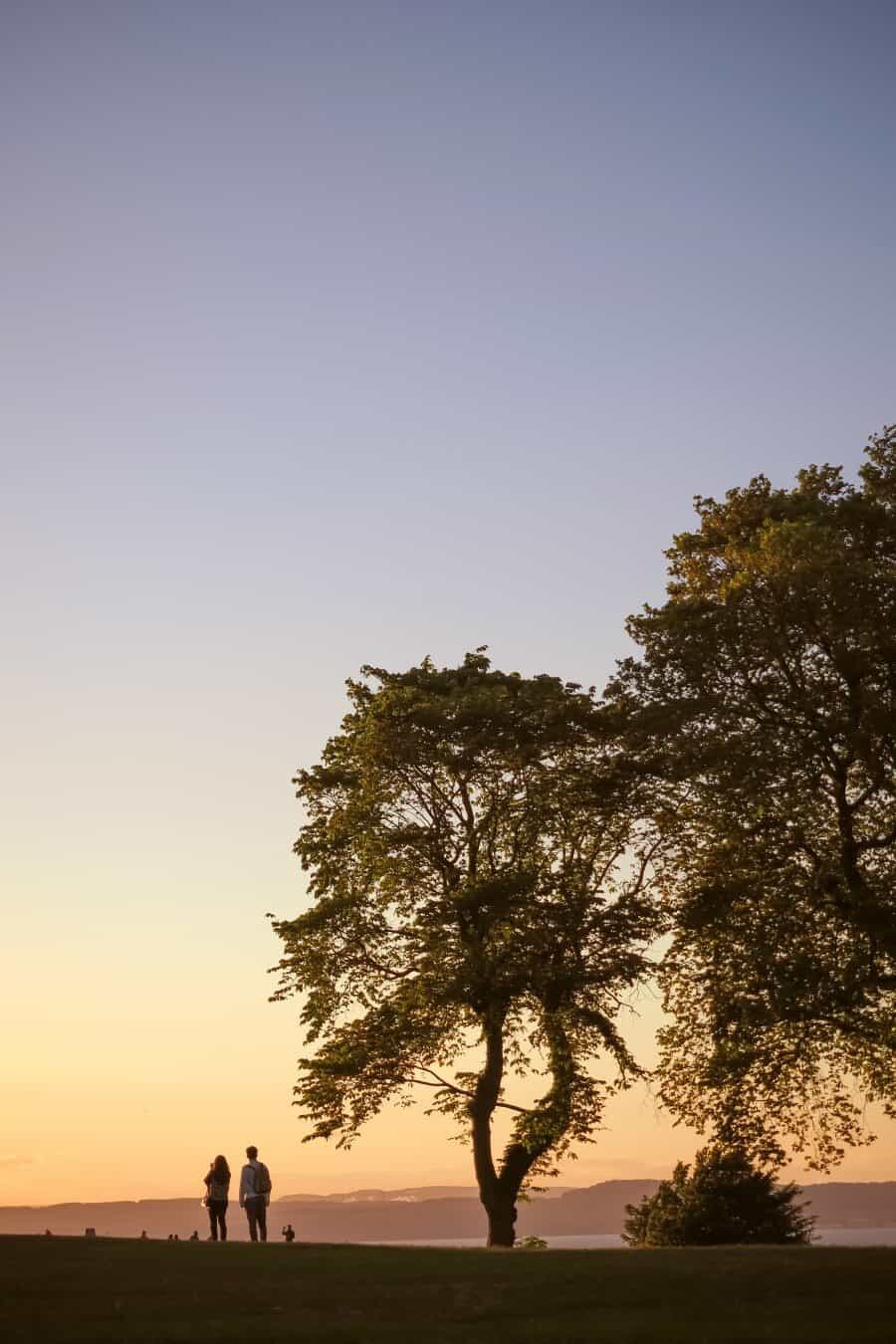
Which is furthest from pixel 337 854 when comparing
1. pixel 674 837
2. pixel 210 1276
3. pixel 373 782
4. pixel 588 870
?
pixel 210 1276

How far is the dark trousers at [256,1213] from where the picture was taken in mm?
34906

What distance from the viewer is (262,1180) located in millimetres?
34906

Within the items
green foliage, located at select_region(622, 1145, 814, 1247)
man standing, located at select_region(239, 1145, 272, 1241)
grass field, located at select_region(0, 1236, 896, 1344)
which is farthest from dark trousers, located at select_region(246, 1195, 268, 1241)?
green foliage, located at select_region(622, 1145, 814, 1247)

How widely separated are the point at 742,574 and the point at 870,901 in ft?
31.4

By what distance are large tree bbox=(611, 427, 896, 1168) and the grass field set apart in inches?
397

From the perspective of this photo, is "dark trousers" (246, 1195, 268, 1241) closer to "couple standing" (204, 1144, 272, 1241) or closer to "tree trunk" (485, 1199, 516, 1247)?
"couple standing" (204, 1144, 272, 1241)

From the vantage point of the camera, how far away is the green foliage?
46125 millimetres

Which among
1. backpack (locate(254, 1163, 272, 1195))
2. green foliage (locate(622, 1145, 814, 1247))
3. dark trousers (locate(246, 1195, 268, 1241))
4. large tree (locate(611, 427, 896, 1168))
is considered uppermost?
large tree (locate(611, 427, 896, 1168))

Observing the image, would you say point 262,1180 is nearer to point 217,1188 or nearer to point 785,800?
point 217,1188

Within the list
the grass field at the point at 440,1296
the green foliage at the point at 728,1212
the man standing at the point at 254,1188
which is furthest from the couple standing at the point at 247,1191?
the green foliage at the point at 728,1212

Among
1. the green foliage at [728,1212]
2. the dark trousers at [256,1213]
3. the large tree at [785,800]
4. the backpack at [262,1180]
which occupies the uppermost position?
the large tree at [785,800]

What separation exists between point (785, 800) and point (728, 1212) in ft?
57.2

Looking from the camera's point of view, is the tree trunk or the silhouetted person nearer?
the silhouetted person

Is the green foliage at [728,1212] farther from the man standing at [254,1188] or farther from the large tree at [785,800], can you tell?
the man standing at [254,1188]
